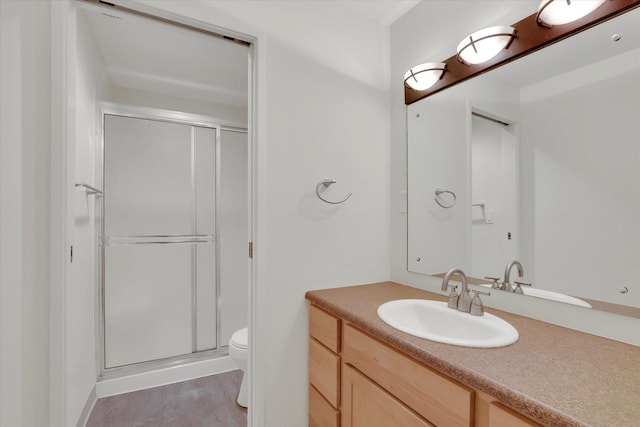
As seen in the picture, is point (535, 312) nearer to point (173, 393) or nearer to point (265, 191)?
point (265, 191)

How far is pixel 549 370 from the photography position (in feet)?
2.46

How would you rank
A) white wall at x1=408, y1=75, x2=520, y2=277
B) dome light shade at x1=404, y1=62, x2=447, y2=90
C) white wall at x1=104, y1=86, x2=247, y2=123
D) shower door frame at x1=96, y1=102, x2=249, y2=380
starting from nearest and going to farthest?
white wall at x1=408, y1=75, x2=520, y2=277 < dome light shade at x1=404, y1=62, x2=447, y2=90 < shower door frame at x1=96, y1=102, x2=249, y2=380 < white wall at x1=104, y1=86, x2=247, y2=123

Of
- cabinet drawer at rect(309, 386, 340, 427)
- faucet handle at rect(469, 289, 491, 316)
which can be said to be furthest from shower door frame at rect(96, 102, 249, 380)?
faucet handle at rect(469, 289, 491, 316)

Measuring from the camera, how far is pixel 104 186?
7.38ft

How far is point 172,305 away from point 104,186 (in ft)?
3.55

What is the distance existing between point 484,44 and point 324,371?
5.38 feet

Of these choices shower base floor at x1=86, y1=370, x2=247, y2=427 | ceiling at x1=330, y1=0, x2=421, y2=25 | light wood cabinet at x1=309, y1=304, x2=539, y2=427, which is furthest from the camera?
shower base floor at x1=86, y1=370, x2=247, y2=427

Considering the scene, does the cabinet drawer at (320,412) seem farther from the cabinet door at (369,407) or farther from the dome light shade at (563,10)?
the dome light shade at (563,10)

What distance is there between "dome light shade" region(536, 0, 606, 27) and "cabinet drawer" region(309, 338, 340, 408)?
5.15 feet

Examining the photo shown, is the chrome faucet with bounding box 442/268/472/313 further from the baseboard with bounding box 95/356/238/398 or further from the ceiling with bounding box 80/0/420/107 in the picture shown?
the baseboard with bounding box 95/356/238/398

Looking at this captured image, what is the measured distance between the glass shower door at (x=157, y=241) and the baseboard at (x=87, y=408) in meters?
0.23

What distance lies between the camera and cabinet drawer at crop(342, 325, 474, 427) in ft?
2.60

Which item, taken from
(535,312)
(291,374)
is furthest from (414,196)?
(291,374)

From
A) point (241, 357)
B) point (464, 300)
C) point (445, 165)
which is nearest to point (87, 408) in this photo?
point (241, 357)
